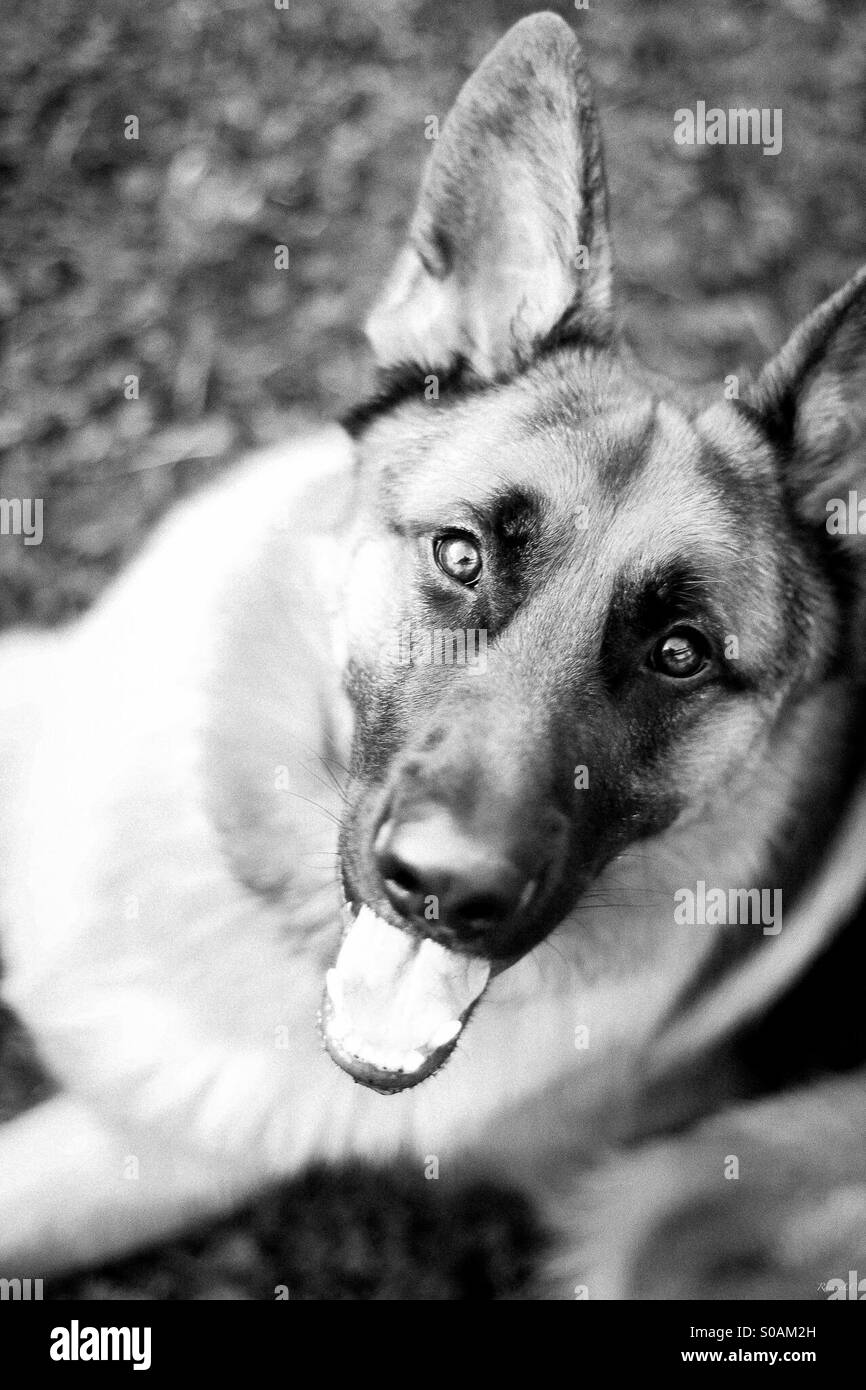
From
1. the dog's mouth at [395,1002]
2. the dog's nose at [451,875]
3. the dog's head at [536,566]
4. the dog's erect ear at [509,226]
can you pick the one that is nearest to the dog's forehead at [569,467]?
the dog's head at [536,566]

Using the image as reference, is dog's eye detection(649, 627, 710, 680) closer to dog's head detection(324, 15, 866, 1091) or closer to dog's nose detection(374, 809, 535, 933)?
dog's head detection(324, 15, 866, 1091)

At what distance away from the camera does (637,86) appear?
351 cm

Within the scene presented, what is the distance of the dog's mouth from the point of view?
2020 mm

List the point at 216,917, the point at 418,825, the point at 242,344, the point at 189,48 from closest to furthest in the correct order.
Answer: the point at 418,825, the point at 216,917, the point at 189,48, the point at 242,344

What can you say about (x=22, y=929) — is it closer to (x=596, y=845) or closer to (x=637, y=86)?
(x=596, y=845)

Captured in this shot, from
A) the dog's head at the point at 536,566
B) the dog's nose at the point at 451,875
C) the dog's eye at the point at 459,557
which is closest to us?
the dog's nose at the point at 451,875

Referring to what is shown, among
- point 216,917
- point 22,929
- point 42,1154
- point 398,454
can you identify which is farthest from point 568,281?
point 42,1154

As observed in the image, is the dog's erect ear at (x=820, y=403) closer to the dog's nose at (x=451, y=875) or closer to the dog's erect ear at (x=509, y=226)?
the dog's erect ear at (x=509, y=226)

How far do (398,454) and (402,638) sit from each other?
0.37 meters

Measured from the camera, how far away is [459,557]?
77.8 inches

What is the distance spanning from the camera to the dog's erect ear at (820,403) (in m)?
1.95

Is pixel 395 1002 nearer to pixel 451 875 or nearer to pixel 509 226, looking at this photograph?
pixel 451 875

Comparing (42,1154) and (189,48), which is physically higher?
(189,48)

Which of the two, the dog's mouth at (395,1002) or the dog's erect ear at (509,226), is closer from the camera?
the dog's erect ear at (509,226)
